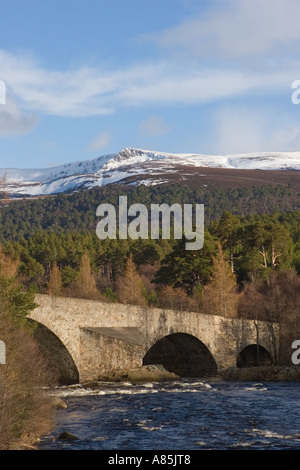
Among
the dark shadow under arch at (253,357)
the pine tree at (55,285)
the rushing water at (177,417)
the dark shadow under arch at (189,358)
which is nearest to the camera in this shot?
the rushing water at (177,417)

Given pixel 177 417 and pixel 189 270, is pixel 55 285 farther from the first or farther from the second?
pixel 177 417

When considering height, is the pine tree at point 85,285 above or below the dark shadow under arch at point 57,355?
above

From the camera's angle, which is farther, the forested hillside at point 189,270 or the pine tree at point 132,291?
the pine tree at point 132,291

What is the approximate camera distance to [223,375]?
50.1m

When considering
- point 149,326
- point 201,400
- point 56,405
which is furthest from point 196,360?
point 56,405

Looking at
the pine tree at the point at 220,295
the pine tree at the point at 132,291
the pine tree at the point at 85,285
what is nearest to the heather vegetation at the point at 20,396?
the pine tree at the point at 220,295

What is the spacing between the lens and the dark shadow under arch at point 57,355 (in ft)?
128

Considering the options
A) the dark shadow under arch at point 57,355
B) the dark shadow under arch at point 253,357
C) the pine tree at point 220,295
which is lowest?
the dark shadow under arch at point 253,357

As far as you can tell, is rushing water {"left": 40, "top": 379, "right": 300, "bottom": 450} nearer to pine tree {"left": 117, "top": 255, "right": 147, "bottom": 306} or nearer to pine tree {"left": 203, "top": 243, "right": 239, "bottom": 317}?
pine tree {"left": 203, "top": 243, "right": 239, "bottom": 317}

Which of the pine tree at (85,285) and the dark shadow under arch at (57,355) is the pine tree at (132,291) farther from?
the dark shadow under arch at (57,355)

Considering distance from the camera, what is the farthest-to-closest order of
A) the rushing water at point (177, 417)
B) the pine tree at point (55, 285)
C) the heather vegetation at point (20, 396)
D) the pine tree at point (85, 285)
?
the pine tree at point (85, 285), the pine tree at point (55, 285), the rushing water at point (177, 417), the heather vegetation at point (20, 396)

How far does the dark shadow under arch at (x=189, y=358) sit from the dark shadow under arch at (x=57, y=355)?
12.1 meters

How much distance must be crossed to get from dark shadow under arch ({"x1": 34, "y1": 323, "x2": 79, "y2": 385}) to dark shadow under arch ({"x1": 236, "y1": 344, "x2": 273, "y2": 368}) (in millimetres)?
22230

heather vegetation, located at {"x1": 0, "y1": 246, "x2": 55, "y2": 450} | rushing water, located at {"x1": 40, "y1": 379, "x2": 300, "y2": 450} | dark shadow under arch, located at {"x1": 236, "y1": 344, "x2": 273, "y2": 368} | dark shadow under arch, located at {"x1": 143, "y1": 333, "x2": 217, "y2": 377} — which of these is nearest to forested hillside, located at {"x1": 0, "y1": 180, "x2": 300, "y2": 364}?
dark shadow under arch, located at {"x1": 236, "y1": 344, "x2": 273, "y2": 368}
